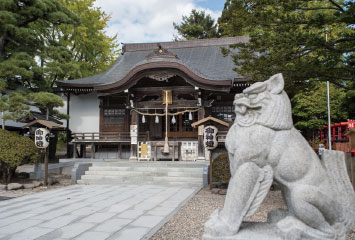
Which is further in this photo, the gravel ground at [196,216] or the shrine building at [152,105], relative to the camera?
the shrine building at [152,105]

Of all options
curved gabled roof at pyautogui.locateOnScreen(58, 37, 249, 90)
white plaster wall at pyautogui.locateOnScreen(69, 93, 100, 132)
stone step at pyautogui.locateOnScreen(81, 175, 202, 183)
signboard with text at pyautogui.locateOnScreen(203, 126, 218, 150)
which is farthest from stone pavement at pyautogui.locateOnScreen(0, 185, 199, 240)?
white plaster wall at pyautogui.locateOnScreen(69, 93, 100, 132)

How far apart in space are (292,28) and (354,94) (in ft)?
9.29

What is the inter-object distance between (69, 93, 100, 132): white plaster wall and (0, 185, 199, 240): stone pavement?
7.00m

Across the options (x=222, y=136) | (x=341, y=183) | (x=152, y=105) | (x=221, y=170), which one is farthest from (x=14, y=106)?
(x=341, y=183)

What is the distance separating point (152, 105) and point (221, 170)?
6.17 metres

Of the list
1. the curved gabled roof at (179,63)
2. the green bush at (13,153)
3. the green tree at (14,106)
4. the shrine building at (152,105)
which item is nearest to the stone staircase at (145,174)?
the green bush at (13,153)

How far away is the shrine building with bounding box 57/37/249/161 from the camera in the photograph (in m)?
12.0

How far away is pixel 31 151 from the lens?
905cm

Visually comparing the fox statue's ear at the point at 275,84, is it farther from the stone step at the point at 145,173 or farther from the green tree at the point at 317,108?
the green tree at the point at 317,108

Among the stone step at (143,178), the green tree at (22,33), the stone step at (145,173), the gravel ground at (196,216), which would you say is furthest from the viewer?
the green tree at (22,33)

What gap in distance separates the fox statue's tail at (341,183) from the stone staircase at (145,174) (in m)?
6.50

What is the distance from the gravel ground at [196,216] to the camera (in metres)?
4.07

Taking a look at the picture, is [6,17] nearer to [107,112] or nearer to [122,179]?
[107,112]

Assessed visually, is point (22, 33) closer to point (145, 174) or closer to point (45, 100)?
point (45, 100)
